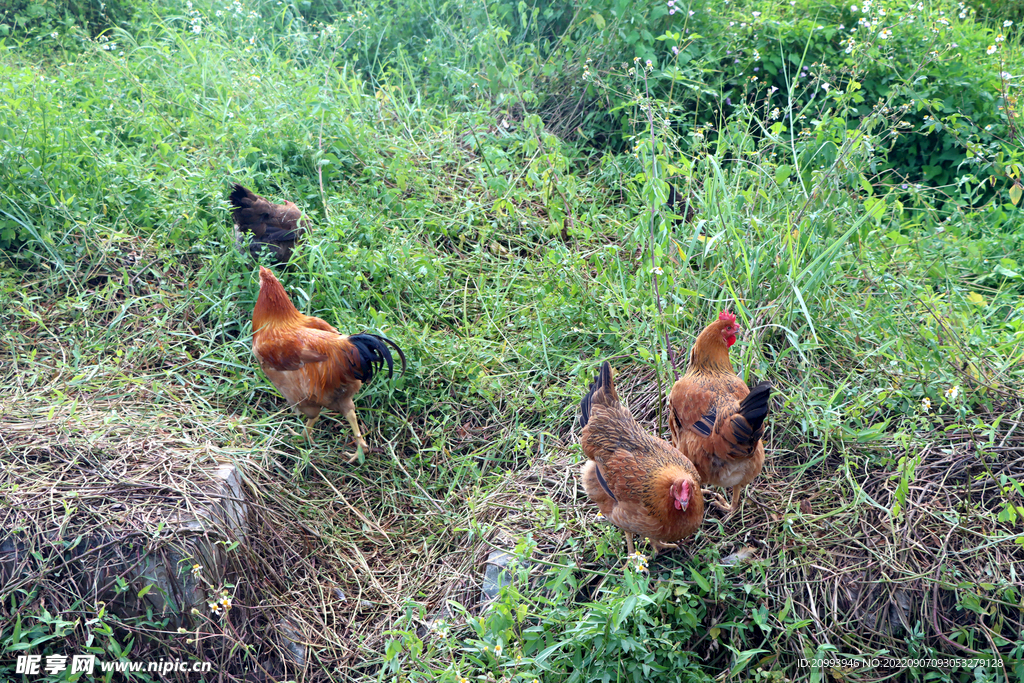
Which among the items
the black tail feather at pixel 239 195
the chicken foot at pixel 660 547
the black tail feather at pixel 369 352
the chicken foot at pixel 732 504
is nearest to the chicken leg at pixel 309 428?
the black tail feather at pixel 369 352

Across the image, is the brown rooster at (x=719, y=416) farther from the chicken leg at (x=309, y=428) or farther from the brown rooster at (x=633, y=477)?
the chicken leg at (x=309, y=428)

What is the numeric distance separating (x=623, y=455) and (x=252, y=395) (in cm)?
245

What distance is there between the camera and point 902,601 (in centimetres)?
278

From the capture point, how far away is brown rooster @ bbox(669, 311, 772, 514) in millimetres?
2852

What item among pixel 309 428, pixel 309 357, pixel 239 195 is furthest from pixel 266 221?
pixel 309 428

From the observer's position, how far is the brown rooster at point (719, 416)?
9.36 feet

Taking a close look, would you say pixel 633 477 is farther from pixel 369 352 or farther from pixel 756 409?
pixel 369 352

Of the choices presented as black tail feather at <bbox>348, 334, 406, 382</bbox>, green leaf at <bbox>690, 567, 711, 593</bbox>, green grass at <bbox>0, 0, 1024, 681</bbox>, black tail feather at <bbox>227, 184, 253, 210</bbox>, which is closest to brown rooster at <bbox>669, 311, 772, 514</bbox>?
green grass at <bbox>0, 0, 1024, 681</bbox>

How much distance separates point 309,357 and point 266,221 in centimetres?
146

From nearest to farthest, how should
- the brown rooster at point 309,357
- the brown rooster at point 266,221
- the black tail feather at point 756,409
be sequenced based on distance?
the black tail feather at point 756,409 → the brown rooster at point 309,357 → the brown rooster at point 266,221

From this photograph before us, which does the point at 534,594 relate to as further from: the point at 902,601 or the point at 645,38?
the point at 645,38

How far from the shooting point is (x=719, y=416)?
3.02 meters

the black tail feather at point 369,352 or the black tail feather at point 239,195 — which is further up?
the black tail feather at point 239,195

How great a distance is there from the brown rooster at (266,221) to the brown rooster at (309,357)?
2.49 ft
